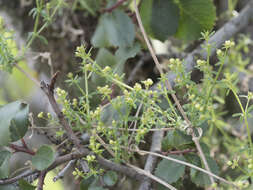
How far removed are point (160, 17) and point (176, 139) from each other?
0.30m

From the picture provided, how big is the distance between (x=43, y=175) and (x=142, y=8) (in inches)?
15.2

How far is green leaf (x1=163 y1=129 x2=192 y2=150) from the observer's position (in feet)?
1.29

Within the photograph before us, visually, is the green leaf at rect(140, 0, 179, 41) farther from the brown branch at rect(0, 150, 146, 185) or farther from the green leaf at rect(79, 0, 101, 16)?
the brown branch at rect(0, 150, 146, 185)

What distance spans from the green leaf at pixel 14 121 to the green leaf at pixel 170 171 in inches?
7.4

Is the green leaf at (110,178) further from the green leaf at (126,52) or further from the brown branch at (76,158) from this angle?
the green leaf at (126,52)

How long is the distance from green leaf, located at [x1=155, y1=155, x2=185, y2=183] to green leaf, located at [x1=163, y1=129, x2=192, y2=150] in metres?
0.02

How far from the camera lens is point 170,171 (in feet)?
1.31

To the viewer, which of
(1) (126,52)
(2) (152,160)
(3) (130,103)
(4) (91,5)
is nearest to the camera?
(3) (130,103)

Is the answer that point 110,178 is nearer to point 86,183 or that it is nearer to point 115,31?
point 86,183

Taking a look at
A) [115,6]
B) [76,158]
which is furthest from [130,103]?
[115,6]

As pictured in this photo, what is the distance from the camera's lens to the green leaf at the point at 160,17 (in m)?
0.61

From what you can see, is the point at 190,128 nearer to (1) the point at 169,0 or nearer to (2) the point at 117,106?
(2) the point at 117,106

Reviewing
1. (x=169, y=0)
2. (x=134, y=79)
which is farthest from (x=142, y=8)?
(x=134, y=79)

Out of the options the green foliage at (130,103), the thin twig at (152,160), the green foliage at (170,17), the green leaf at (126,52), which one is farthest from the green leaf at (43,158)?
the green foliage at (170,17)
